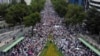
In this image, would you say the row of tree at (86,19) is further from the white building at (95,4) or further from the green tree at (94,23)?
the white building at (95,4)

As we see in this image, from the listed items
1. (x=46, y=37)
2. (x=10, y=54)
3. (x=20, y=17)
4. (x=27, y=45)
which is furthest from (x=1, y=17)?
(x=10, y=54)

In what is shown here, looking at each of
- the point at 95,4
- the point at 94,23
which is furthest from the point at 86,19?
the point at 95,4

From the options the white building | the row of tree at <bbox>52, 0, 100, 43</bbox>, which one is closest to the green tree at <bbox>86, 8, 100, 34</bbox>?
the row of tree at <bbox>52, 0, 100, 43</bbox>

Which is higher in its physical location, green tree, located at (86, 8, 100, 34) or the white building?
green tree, located at (86, 8, 100, 34)

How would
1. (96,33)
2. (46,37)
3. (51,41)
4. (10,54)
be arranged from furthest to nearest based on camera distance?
1. (96,33)
2. (46,37)
3. (51,41)
4. (10,54)

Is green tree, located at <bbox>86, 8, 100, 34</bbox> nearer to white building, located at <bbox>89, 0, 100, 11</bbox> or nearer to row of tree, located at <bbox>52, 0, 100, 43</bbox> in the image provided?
row of tree, located at <bbox>52, 0, 100, 43</bbox>

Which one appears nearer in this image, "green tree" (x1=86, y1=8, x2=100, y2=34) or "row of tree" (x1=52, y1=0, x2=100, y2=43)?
"green tree" (x1=86, y1=8, x2=100, y2=34)

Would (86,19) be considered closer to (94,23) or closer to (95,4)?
(94,23)

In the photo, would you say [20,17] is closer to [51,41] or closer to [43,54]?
[51,41]

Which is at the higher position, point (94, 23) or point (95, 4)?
point (94, 23)

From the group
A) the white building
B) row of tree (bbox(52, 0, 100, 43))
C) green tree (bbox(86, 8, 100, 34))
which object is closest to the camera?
green tree (bbox(86, 8, 100, 34))

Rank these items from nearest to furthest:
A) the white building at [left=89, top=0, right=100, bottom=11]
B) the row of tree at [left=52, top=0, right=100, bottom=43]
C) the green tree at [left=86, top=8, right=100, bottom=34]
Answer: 1. the green tree at [left=86, top=8, right=100, bottom=34]
2. the row of tree at [left=52, top=0, right=100, bottom=43]
3. the white building at [left=89, top=0, right=100, bottom=11]
